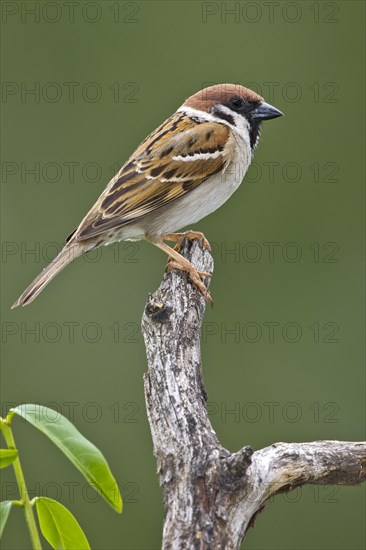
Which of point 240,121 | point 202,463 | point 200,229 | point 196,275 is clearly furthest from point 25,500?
point 200,229

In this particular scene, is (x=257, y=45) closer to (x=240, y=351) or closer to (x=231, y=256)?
(x=231, y=256)

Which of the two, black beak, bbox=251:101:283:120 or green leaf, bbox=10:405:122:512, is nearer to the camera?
green leaf, bbox=10:405:122:512

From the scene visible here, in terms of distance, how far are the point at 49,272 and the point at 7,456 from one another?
2.11 meters

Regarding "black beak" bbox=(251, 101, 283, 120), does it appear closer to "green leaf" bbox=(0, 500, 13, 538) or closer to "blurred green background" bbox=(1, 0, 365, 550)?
"blurred green background" bbox=(1, 0, 365, 550)

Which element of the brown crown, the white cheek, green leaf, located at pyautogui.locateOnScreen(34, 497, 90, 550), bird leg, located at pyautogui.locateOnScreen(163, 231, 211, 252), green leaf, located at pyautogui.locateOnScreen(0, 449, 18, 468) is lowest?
green leaf, located at pyautogui.locateOnScreen(34, 497, 90, 550)

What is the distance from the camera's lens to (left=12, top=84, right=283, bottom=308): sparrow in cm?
405

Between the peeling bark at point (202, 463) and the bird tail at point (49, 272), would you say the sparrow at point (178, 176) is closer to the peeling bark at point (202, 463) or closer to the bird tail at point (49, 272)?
the bird tail at point (49, 272)

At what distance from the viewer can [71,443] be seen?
73.9 inches

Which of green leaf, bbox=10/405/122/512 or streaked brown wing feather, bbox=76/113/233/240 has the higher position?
streaked brown wing feather, bbox=76/113/233/240

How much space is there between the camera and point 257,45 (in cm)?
664

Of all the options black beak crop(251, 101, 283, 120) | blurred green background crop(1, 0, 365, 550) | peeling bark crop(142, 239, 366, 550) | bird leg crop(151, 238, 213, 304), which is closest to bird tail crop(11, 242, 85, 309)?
bird leg crop(151, 238, 213, 304)

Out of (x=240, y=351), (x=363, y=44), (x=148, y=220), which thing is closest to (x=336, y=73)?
(x=363, y=44)

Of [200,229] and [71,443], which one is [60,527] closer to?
[71,443]

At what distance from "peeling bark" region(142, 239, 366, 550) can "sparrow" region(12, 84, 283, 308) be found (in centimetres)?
113
